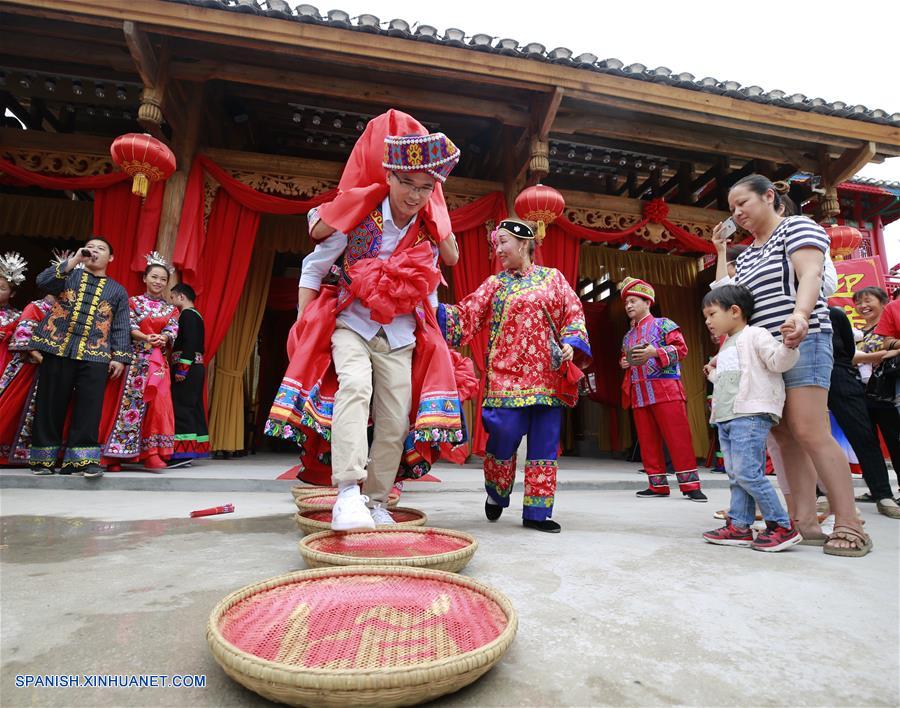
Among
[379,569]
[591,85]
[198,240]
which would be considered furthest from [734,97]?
[379,569]

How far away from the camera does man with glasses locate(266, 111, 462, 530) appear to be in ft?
6.57

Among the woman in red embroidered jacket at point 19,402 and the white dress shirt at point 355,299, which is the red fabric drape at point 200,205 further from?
the white dress shirt at point 355,299

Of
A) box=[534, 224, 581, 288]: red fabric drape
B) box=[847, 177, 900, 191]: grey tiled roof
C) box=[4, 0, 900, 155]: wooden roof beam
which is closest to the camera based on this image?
box=[4, 0, 900, 155]: wooden roof beam

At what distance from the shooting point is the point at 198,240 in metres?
5.28

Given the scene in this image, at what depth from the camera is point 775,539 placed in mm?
2016

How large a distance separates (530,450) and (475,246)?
3976 mm

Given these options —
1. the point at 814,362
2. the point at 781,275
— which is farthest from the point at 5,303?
the point at 814,362

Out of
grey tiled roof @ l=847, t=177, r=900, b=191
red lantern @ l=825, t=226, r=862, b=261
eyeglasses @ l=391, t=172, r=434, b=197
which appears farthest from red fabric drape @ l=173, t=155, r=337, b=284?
grey tiled roof @ l=847, t=177, r=900, b=191

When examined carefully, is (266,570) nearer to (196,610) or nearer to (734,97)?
(196,610)

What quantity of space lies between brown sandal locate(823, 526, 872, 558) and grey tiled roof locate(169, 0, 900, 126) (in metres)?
4.66

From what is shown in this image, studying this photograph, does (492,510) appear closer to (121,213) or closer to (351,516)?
(351,516)

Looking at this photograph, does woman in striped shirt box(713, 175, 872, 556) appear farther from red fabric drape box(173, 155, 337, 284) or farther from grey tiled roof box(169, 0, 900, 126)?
red fabric drape box(173, 155, 337, 284)

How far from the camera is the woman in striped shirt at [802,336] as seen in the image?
197 centimetres

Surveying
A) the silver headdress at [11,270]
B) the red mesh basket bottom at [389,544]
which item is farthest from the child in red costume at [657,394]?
the silver headdress at [11,270]
